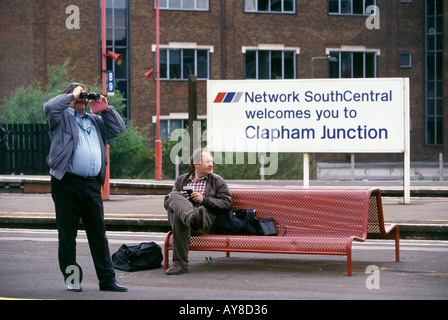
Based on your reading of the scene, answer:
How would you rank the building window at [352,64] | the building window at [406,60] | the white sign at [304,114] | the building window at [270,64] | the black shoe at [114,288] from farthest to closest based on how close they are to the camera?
1. the building window at [406,60]
2. the building window at [352,64]
3. the building window at [270,64]
4. the white sign at [304,114]
5. the black shoe at [114,288]

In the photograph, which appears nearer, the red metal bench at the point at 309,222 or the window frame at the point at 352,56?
the red metal bench at the point at 309,222

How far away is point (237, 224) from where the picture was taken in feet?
27.5

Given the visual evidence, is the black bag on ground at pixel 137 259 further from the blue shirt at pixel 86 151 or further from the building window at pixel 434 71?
the building window at pixel 434 71

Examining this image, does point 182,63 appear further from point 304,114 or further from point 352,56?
point 304,114

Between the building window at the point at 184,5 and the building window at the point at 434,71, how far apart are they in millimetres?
13883

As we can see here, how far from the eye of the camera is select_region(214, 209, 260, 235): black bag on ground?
329 inches

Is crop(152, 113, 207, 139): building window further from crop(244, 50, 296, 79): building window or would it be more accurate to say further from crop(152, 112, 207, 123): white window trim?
crop(244, 50, 296, 79): building window

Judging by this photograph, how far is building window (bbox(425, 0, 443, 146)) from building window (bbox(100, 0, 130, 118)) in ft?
57.5

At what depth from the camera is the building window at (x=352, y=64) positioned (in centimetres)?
4003

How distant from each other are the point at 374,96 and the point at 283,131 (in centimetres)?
189

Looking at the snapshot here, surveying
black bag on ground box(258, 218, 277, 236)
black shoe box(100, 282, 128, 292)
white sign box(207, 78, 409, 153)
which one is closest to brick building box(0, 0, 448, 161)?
white sign box(207, 78, 409, 153)

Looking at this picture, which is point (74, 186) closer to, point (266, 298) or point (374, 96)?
point (266, 298)

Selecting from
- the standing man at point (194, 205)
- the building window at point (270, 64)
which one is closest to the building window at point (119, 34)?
the building window at point (270, 64)

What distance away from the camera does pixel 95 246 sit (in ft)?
22.5
